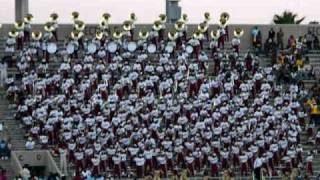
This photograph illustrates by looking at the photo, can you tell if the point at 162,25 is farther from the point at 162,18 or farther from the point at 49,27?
the point at 49,27

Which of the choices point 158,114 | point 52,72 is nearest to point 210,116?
point 158,114

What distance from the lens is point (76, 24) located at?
112ft

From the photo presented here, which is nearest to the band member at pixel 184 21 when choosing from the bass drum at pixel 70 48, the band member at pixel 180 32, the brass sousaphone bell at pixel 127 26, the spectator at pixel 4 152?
the band member at pixel 180 32

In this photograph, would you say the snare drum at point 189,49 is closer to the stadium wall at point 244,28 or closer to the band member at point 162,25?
the band member at point 162,25

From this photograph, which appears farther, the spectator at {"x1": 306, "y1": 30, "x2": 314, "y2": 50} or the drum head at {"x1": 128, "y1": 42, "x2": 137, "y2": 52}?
the spectator at {"x1": 306, "y1": 30, "x2": 314, "y2": 50}

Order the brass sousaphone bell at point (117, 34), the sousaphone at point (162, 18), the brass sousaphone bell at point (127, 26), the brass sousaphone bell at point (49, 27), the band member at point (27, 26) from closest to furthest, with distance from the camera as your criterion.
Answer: the band member at point (27, 26)
the brass sousaphone bell at point (49, 27)
the brass sousaphone bell at point (117, 34)
the brass sousaphone bell at point (127, 26)
the sousaphone at point (162, 18)

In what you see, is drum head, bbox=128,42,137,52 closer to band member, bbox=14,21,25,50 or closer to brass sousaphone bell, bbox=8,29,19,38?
band member, bbox=14,21,25,50

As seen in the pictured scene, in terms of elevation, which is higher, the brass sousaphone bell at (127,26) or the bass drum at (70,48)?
the brass sousaphone bell at (127,26)

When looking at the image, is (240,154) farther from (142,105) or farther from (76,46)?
(76,46)

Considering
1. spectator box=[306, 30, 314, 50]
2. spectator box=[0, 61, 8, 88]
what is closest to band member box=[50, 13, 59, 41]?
spectator box=[0, 61, 8, 88]

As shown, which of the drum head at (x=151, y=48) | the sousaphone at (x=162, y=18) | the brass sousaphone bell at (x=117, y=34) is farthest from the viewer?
the sousaphone at (x=162, y=18)

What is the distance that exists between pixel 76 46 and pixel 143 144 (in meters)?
4.60

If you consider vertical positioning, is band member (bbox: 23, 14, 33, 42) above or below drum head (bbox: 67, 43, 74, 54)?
above

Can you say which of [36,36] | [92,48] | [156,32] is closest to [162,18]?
[156,32]
